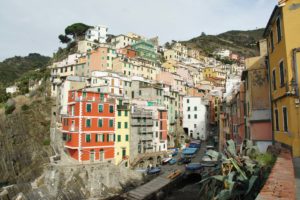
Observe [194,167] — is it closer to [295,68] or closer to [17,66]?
[295,68]

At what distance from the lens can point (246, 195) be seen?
1002 cm

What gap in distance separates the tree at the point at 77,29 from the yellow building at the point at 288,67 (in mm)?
96149

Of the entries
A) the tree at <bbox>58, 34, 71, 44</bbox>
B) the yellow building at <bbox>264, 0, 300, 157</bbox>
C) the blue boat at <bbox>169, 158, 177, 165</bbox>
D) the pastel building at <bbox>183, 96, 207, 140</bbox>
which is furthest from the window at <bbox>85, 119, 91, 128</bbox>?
the tree at <bbox>58, 34, 71, 44</bbox>

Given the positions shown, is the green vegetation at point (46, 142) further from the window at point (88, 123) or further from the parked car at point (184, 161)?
the parked car at point (184, 161)

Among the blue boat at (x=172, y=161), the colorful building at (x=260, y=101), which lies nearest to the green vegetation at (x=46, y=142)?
the blue boat at (x=172, y=161)

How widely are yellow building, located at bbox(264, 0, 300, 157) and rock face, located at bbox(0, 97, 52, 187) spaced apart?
3586 centimetres

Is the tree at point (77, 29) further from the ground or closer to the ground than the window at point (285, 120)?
further from the ground

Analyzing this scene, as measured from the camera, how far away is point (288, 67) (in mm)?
15047

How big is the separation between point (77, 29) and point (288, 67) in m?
100.0

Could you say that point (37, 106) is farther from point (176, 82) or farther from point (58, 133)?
point (176, 82)

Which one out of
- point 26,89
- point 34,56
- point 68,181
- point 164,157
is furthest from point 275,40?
point 34,56

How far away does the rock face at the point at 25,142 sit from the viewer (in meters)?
44.5

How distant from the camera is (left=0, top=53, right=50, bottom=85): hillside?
112 m

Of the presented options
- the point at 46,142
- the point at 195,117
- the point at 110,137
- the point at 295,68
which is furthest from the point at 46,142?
the point at 295,68
